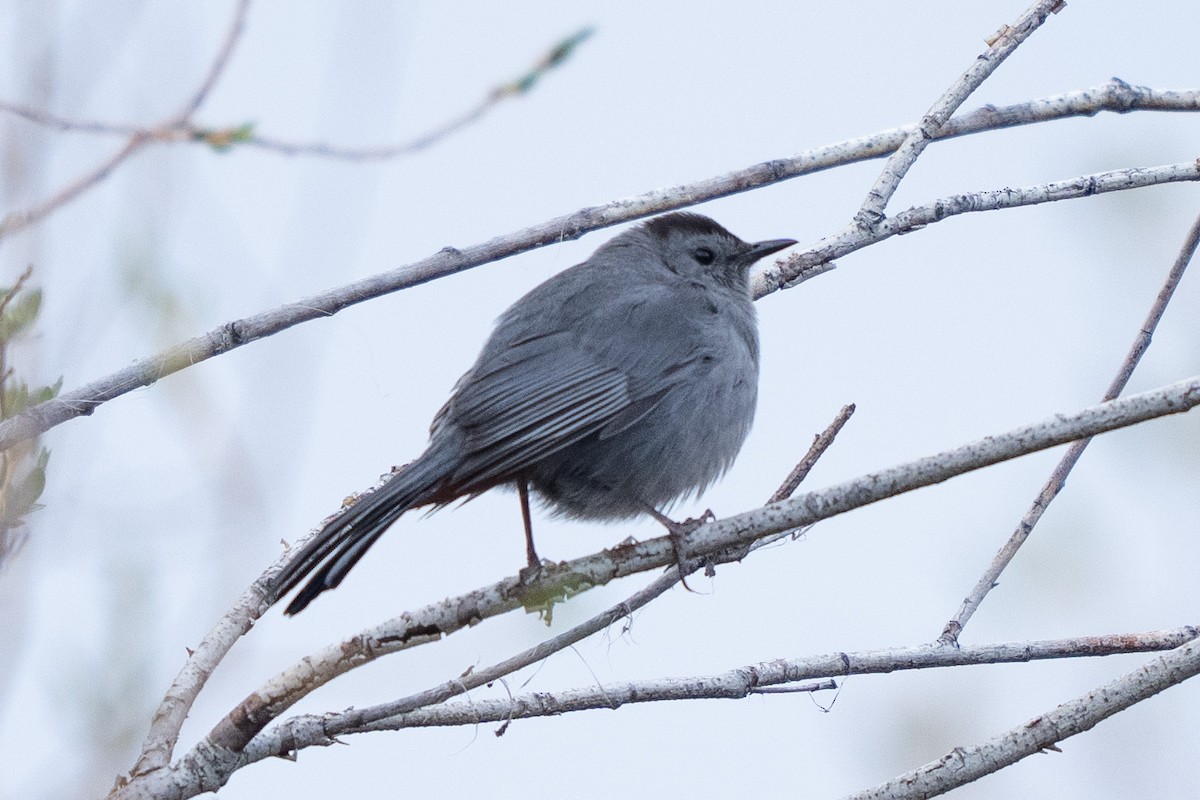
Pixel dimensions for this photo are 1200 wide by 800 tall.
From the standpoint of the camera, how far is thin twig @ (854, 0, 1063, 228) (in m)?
4.02

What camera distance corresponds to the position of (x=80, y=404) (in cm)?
316

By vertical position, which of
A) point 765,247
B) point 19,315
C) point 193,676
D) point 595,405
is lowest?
point 193,676

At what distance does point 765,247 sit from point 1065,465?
238 centimetres

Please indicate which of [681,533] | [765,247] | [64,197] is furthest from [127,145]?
[765,247]

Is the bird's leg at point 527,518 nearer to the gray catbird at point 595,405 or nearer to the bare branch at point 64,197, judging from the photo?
the gray catbird at point 595,405

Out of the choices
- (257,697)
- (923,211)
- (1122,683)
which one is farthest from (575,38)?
(1122,683)

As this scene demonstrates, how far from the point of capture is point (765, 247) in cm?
587

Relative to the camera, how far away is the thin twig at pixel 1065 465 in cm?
356

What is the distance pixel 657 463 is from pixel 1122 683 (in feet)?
6.91

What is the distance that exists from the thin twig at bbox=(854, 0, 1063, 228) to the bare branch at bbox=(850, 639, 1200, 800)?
1704mm

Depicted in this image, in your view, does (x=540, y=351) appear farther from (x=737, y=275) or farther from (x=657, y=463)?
(x=737, y=275)

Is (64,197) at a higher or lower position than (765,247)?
lower

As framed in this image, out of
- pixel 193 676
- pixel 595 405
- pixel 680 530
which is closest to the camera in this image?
pixel 193 676

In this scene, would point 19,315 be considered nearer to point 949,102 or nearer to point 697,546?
point 697,546
